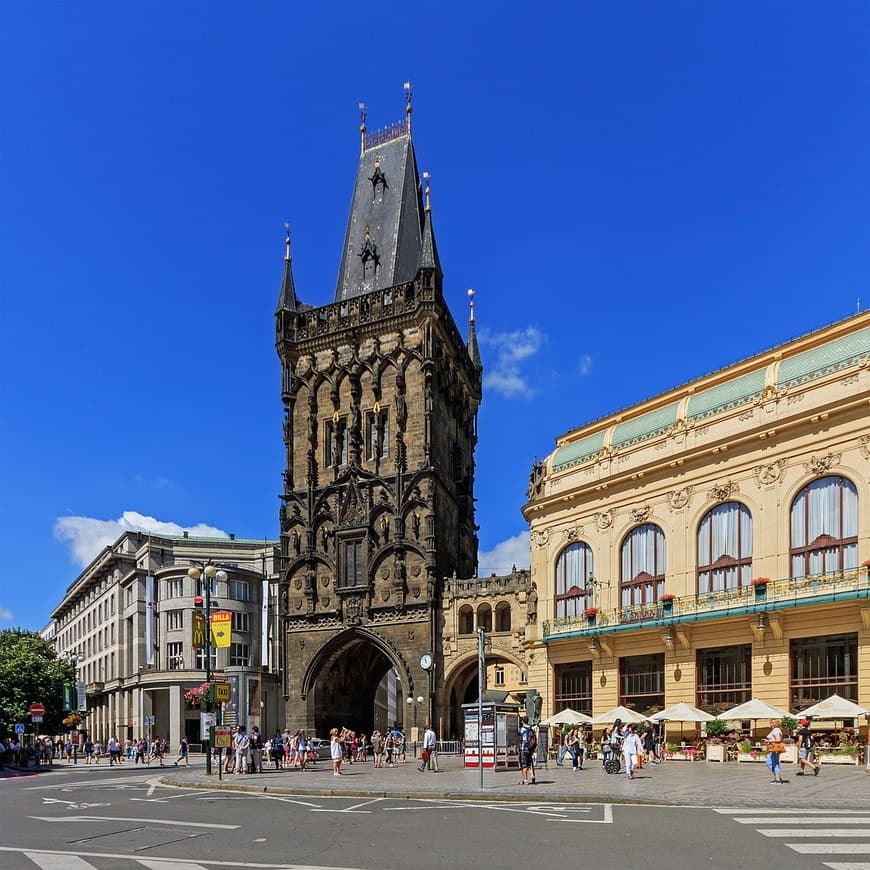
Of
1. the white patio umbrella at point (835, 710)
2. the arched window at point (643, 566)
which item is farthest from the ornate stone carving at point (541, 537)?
the white patio umbrella at point (835, 710)

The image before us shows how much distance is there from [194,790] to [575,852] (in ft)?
56.7

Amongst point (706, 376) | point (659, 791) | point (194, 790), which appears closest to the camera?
point (659, 791)

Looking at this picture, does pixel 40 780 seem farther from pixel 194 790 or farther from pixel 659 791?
pixel 659 791

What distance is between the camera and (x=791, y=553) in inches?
1410

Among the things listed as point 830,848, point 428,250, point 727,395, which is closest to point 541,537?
point 727,395

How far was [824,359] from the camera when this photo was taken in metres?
36.2

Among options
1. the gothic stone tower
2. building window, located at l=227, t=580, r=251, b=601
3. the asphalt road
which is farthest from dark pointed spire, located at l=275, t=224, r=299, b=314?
the asphalt road

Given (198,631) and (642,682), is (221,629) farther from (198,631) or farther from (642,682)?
(642,682)

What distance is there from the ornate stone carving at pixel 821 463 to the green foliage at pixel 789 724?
8.68m

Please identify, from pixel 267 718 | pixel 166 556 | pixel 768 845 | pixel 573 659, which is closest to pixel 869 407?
pixel 573 659

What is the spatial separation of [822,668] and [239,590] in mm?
52608

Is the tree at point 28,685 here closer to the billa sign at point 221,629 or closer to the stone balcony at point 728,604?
the billa sign at point 221,629

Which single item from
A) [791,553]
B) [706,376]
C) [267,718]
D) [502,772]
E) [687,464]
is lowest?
[267,718]

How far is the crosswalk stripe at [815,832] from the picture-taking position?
14789mm
